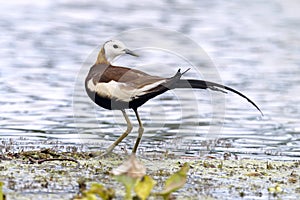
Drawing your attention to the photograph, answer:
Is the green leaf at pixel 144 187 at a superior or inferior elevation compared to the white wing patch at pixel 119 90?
inferior

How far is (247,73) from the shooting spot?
45.2 feet

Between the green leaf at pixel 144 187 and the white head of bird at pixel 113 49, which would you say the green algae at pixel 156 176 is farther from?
the green leaf at pixel 144 187

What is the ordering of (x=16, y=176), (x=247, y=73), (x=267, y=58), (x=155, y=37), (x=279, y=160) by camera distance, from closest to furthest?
(x=16, y=176), (x=279, y=160), (x=247, y=73), (x=267, y=58), (x=155, y=37)

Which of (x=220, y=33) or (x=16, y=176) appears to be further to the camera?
(x=220, y=33)

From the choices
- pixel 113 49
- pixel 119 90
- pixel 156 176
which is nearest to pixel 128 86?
pixel 119 90

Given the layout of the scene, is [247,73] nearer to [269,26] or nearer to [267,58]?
[267,58]

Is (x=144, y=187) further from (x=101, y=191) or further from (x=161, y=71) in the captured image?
(x=161, y=71)

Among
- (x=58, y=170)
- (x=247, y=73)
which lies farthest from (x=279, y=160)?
(x=247, y=73)

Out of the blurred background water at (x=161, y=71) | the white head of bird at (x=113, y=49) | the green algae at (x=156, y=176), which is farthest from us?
the blurred background water at (x=161, y=71)

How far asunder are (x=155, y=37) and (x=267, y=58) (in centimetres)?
271

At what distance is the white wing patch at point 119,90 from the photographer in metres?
7.10

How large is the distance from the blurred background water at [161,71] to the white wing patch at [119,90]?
4.29 ft

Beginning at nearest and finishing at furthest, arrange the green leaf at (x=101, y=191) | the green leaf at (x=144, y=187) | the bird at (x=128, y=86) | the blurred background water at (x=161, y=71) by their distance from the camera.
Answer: the green leaf at (x=144, y=187) → the green leaf at (x=101, y=191) → the bird at (x=128, y=86) → the blurred background water at (x=161, y=71)

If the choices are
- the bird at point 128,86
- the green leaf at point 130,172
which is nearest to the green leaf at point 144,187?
the green leaf at point 130,172
